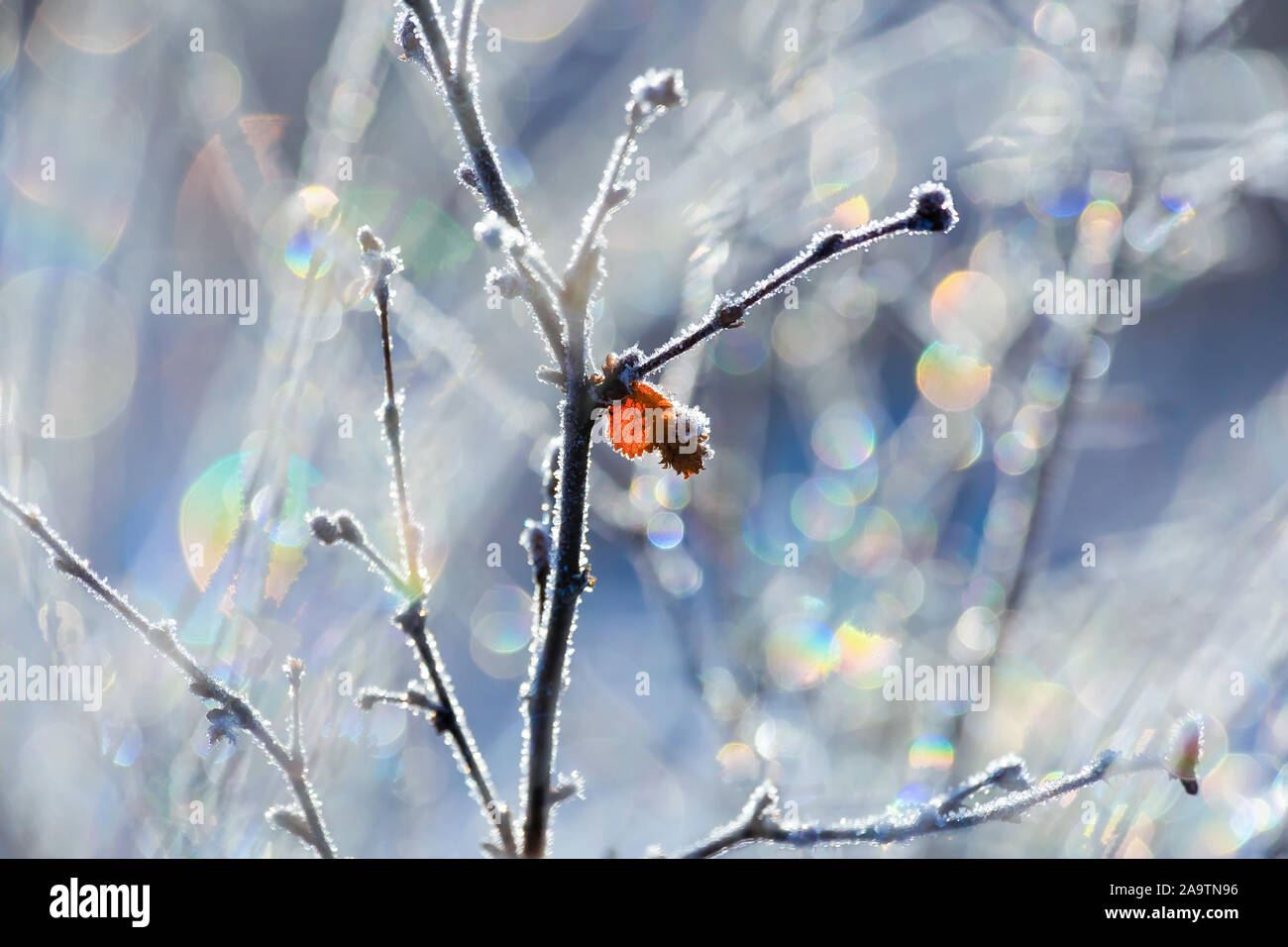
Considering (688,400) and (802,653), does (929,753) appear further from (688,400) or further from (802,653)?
(688,400)

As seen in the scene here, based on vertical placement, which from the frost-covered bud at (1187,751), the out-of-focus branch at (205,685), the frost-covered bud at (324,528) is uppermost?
the frost-covered bud at (324,528)

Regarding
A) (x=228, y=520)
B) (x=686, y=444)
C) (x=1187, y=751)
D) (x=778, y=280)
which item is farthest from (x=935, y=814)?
(x=228, y=520)

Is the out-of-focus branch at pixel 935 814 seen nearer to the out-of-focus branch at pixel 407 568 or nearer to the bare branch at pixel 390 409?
the out-of-focus branch at pixel 407 568

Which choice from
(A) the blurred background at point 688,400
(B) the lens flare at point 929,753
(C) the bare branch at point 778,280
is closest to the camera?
(C) the bare branch at point 778,280

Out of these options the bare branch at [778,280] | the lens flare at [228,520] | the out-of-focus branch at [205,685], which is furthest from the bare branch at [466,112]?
the lens flare at [228,520]

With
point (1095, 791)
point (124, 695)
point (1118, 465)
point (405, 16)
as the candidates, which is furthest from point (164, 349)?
point (1118, 465)

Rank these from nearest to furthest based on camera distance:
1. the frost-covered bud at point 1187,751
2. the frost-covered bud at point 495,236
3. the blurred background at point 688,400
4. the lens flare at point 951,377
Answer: the frost-covered bud at point 495,236 < the frost-covered bud at point 1187,751 < the blurred background at point 688,400 < the lens flare at point 951,377
